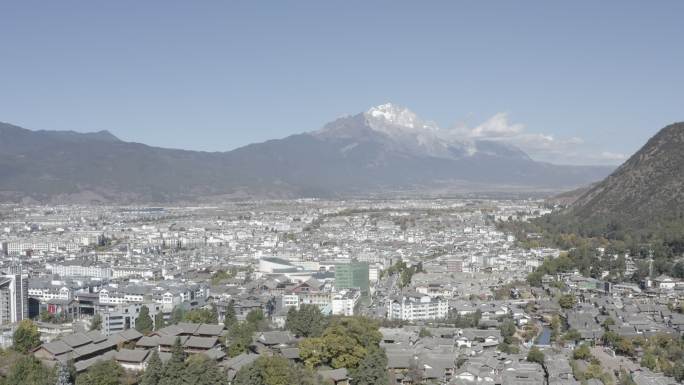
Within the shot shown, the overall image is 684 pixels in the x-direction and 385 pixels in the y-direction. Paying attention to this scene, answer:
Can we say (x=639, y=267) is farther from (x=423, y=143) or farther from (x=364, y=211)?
Answer: (x=423, y=143)

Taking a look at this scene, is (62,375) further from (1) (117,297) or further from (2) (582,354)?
(2) (582,354)

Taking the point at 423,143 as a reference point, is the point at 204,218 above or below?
below

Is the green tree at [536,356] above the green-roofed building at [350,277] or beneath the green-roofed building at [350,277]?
beneath

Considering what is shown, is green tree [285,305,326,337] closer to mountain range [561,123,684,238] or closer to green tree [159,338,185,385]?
green tree [159,338,185,385]

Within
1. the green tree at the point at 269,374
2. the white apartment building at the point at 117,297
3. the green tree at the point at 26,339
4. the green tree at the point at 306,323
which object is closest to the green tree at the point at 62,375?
the green tree at the point at 26,339

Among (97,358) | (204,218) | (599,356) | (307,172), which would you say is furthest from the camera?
(307,172)

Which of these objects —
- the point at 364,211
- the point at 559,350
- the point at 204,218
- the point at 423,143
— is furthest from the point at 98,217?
the point at 423,143

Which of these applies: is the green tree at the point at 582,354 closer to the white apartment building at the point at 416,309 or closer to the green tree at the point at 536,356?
the green tree at the point at 536,356
